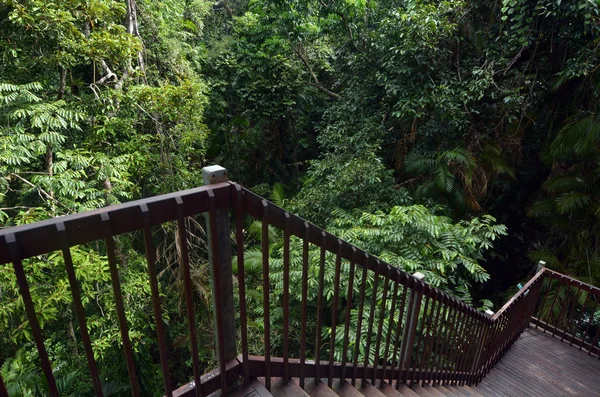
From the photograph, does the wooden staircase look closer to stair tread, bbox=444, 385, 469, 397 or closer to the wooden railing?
the wooden railing

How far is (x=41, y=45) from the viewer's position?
11.9ft

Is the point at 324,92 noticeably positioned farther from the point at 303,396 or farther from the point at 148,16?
the point at 303,396

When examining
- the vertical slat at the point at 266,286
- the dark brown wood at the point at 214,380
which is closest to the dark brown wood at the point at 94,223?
the vertical slat at the point at 266,286

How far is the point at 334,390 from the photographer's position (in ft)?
6.20

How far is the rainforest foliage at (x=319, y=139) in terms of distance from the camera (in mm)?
3607

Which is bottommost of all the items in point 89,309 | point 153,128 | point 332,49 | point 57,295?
point 89,309

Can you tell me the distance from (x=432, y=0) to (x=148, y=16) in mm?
5032

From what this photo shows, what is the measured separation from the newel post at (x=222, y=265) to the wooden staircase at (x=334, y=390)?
0.55ft

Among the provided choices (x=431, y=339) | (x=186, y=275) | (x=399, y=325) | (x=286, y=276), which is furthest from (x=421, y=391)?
(x=186, y=275)

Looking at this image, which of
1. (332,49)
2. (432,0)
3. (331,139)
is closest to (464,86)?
(432,0)

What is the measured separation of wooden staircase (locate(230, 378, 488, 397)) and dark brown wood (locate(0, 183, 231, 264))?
81 cm

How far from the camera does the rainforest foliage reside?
11.8 feet

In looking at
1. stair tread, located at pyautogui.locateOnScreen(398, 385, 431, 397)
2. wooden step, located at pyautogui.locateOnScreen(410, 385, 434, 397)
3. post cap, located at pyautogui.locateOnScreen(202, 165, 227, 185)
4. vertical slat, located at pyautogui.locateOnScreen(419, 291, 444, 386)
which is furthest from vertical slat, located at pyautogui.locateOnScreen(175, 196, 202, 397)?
wooden step, located at pyautogui.locateOnScreen(410, 385, 434, 397)

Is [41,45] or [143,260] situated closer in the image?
[41,45]
